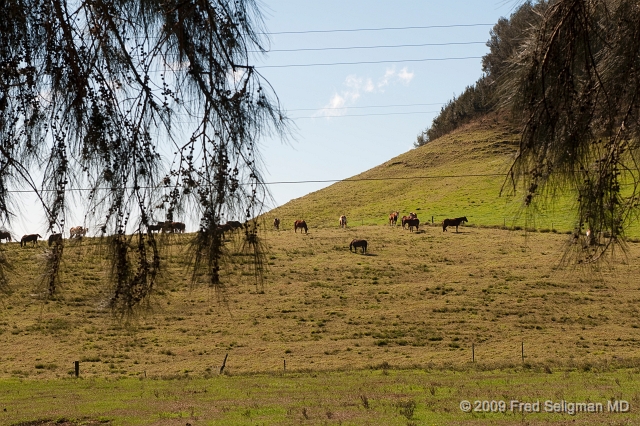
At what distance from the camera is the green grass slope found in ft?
220

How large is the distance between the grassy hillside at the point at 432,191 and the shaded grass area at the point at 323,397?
3081cm

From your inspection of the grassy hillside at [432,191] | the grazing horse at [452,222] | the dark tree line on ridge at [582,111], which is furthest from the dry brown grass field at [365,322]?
the dark tree line on ridge at [582,111]

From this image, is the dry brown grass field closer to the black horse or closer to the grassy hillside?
the grassy hillside

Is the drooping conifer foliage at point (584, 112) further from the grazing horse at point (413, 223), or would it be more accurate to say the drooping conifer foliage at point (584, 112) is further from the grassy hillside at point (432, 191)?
the grazing horse at point (413, 223)

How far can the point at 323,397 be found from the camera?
58.5 ft

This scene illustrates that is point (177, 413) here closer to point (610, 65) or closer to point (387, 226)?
point (610, 65)

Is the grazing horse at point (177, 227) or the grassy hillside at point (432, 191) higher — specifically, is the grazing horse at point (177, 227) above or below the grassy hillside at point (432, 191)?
below

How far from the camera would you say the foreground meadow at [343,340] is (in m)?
15.7

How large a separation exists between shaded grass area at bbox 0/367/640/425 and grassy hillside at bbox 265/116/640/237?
3081cm

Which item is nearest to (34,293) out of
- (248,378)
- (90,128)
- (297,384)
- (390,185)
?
(90,128)

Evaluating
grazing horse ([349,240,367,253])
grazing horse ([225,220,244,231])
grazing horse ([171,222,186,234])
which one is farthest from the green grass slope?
grazing horse ([171,222,186,234])

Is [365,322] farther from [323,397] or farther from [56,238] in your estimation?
[56,238]

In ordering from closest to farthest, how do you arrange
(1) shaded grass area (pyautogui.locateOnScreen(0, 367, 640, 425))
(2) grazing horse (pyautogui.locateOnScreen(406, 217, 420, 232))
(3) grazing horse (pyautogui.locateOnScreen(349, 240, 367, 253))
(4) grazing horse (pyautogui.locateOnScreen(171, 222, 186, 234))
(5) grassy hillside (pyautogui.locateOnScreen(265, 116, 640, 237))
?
(4) grazing horse (pyautogui.locateOnScreen(171, 222, 186, 234)), (1) shaded grass area (pyautogui.locateOnScreen(0, 367, 640, 425)), (3) grazing horse (pyautogui.locateOnScreen(349, 240, 367, 253)), (2) grazing horse (pyautogui.locateOnScreen(406, 217, 420, 232)), (5) grassy hillside (pyautogui.locateOnScreen(265, 116, 640, 237))

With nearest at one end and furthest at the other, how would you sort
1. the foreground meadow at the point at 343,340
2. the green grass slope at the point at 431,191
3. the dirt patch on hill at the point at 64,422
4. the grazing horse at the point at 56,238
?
the grazing horse at the point at 56,238 → the dirt patch on hill at the point at 64,422 → the foreground meadow at the point at 343,340 → the green grass slope at the point at 431,191
